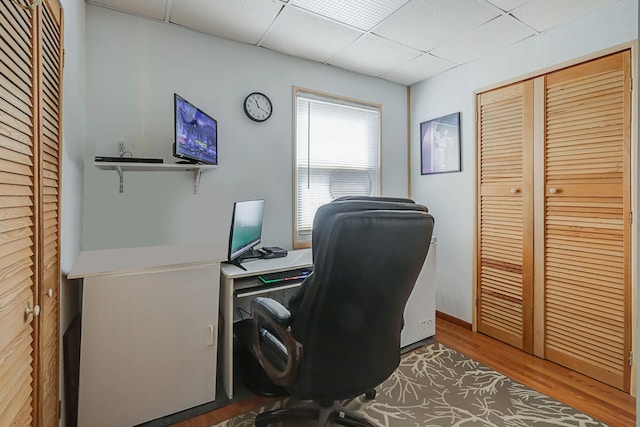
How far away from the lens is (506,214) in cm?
273

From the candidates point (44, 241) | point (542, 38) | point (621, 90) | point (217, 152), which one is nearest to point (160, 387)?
point (44, 241)

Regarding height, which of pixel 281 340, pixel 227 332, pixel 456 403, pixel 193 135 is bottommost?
pixel 456 403

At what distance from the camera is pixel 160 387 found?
1.79m

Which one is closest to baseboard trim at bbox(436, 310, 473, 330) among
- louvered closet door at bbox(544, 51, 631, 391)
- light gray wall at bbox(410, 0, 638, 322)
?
light gray wall at bbox(410, 0, 638, 322)

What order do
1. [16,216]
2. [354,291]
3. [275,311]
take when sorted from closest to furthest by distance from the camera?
[16,216]
[354,291]
[275,311]

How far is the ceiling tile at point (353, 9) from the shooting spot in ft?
6.75

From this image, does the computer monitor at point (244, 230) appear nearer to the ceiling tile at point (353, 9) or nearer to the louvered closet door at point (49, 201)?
the louvered closet door at point (49, 201)

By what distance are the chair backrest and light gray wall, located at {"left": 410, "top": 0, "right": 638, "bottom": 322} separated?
1.96 metres

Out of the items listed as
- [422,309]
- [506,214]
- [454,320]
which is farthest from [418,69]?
[454,320]

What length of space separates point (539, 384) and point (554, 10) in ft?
8.31

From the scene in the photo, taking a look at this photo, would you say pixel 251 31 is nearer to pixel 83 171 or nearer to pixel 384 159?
pixel 83 171

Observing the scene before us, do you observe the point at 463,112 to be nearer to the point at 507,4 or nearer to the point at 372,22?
the point at 507,4

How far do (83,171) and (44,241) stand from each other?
106 cm

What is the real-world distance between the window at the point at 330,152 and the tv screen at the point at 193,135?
81cm
